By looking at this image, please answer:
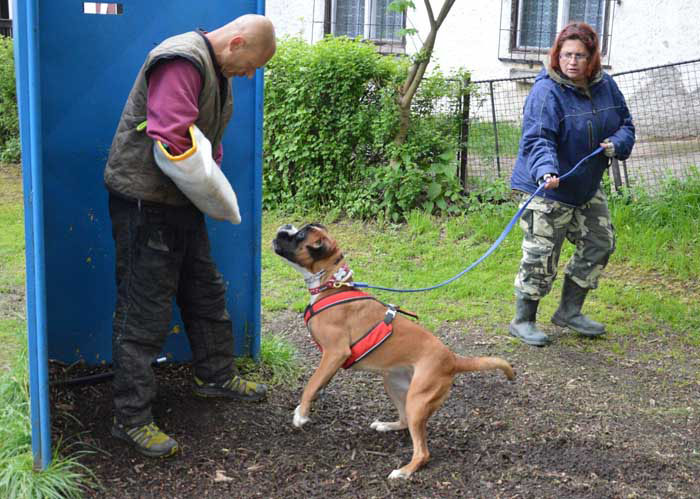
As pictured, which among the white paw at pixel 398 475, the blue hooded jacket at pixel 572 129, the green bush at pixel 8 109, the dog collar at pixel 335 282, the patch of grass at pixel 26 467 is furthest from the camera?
the green bush at pixel 8 109

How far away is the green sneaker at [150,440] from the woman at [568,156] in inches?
106

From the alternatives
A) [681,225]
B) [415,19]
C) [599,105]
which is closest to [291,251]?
[599,105]

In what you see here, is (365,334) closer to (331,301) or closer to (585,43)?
(331,301)

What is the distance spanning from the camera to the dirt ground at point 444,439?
368 cm

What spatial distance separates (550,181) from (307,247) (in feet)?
5.63

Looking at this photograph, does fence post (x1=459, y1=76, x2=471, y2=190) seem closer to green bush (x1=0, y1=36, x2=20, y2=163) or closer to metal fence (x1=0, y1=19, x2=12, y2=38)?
green bush (x1=0, y1=36, x2=20, y2=163)

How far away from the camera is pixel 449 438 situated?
4.21 meters

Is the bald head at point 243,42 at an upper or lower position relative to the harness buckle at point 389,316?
upper

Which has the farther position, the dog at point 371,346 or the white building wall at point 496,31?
the white building wall at point 496,31

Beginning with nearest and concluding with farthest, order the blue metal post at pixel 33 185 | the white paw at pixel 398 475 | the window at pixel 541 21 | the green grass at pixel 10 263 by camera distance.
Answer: the blue metal post at pixel 33 185 → the white paw at pixel 398 475 → the green grass at pixel 10 263 → the window at pixel 541 21

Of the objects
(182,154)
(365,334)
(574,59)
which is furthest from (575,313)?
(182,154)

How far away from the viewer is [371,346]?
401 cm

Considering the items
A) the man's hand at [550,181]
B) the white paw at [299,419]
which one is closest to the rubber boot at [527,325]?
the man's hand at [550,181]

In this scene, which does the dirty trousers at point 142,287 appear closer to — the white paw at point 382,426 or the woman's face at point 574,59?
the white paw at point 382,426
